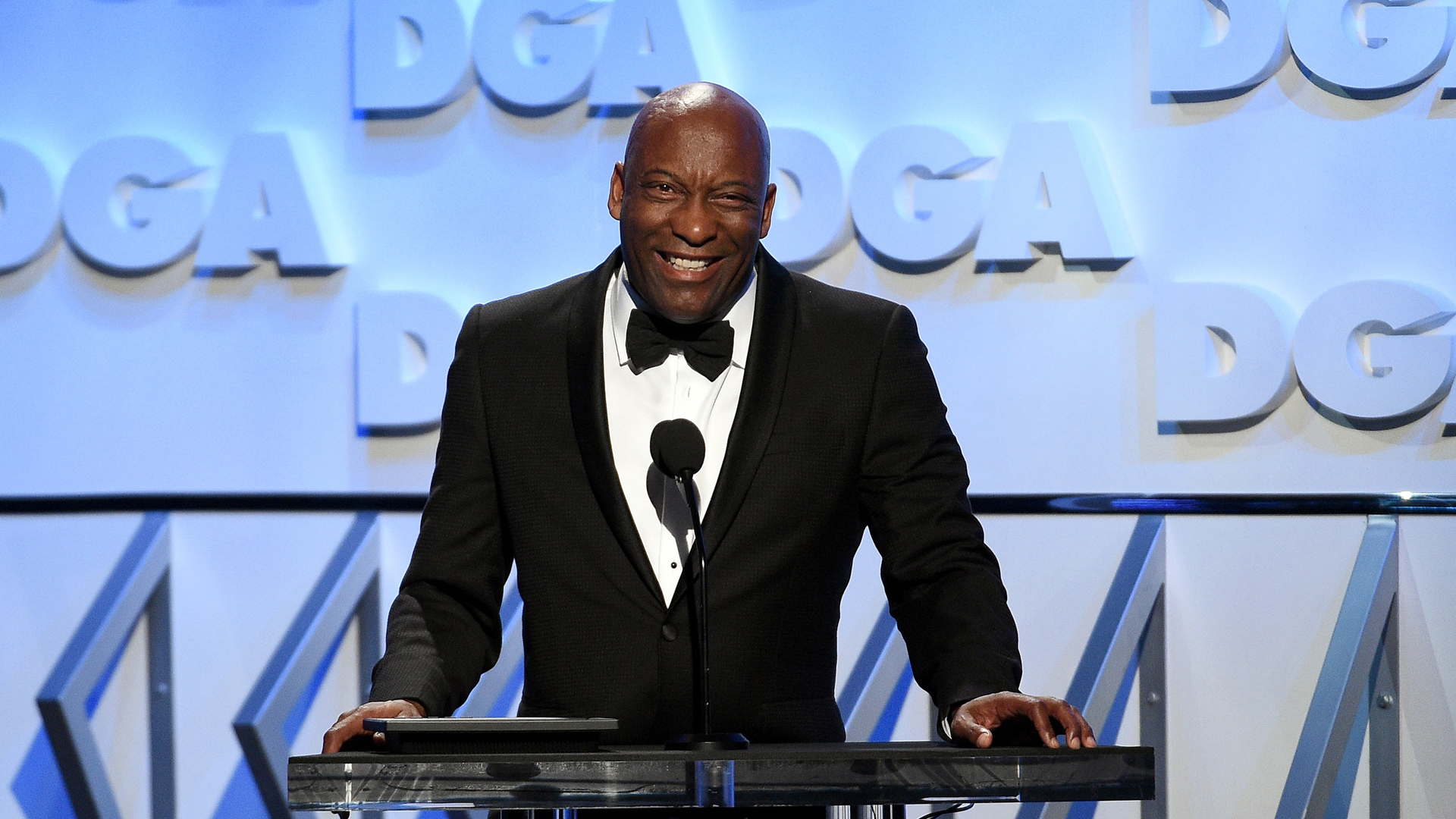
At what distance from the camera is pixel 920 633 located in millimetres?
2059

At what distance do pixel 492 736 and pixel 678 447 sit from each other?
40 cm

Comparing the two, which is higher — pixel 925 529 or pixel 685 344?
pixel 685 344

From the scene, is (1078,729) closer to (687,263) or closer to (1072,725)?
(1072,725)

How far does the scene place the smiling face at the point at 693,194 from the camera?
2.05 m

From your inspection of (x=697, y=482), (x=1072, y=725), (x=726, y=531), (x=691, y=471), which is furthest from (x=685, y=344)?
(x=1072, y=725)

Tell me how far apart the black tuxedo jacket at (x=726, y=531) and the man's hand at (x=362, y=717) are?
0.14 metres

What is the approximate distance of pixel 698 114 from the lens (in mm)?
2041

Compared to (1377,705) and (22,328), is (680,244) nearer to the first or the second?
(1377,705)

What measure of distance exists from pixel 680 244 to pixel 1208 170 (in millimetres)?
1935

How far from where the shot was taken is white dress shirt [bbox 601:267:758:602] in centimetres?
212

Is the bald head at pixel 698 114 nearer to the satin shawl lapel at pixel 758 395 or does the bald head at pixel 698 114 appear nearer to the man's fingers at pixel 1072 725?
the satin shawl lapel at pixel 758 395

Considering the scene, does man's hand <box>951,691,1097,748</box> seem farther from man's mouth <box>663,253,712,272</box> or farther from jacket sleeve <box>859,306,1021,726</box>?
man's mouth <box>663,253,712,272</box>

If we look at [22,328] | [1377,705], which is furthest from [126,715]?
[1377,705]

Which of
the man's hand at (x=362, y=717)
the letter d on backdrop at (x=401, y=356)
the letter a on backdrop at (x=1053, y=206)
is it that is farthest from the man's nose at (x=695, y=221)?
the letter d on backdrop at (x=401, y=356)
